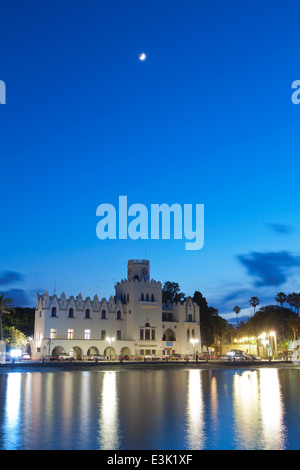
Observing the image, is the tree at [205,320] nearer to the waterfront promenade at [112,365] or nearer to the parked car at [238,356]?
the parked car at [238,356]

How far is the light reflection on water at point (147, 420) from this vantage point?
1430 centimetres

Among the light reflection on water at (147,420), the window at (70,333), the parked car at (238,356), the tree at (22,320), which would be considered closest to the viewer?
the light reflection on water at (147,420)

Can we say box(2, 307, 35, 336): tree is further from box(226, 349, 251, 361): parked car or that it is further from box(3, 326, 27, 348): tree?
box(226, 349, 251, 361): parked car

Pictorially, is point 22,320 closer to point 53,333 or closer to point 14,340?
point 14,340

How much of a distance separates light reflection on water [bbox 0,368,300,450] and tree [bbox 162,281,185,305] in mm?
79917

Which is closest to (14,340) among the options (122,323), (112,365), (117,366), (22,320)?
(22,320)

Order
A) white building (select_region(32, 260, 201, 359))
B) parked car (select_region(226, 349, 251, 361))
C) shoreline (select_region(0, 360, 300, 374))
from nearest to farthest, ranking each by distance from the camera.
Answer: shoreline (select_region(0, 360, 300, 374)), white building (select_region(32, 260, 201, 359)), parked car (select_region(226, 349, 251, 361))

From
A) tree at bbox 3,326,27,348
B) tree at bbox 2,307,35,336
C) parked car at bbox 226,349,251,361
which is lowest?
parked car at bbox 226,349,251,361

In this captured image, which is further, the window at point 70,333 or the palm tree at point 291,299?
the palm tree at point 291,299

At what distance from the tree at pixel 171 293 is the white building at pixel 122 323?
11100 mm

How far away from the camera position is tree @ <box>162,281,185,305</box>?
10806 centimetres

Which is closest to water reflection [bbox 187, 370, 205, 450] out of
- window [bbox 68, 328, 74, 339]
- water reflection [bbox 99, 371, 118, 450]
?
water reflection [bbox 99, 371, 118, 450]

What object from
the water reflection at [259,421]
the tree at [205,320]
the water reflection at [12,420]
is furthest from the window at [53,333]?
the water reflection at [259,421]
